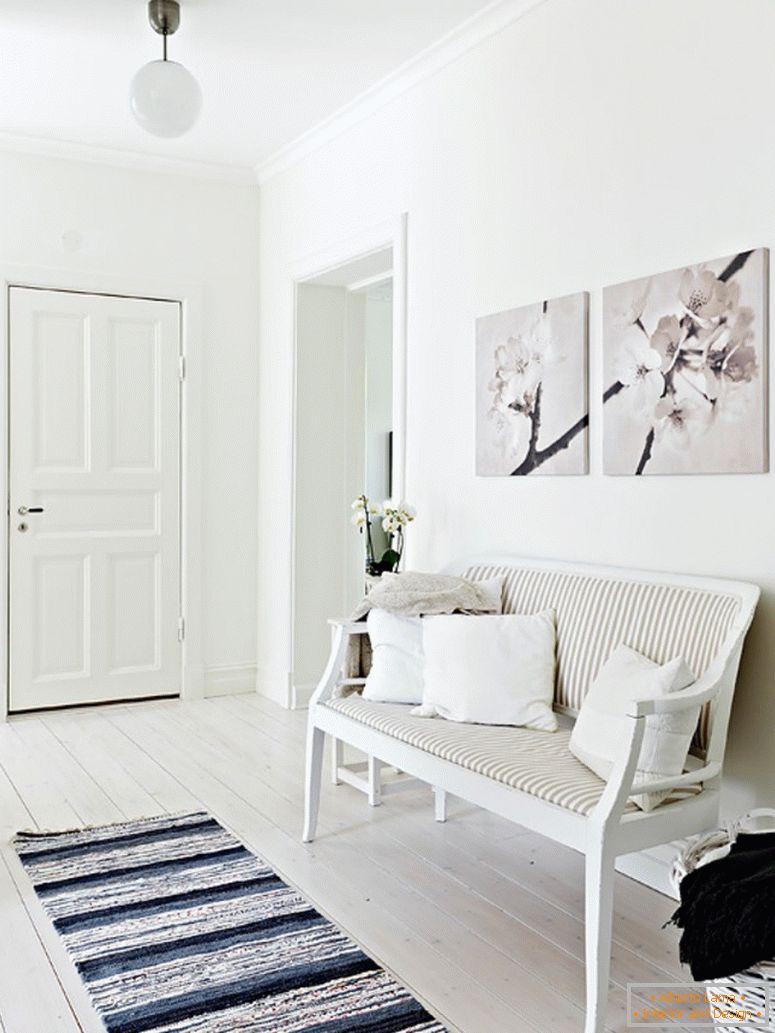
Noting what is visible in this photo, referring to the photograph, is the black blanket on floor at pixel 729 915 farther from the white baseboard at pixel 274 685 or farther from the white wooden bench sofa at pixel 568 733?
the white baseboard at pixel 274 685

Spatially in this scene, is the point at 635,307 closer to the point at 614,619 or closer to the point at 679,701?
the point at 614,619

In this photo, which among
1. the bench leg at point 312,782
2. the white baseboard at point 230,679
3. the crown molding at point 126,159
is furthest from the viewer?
the white baseboard at point 230,679

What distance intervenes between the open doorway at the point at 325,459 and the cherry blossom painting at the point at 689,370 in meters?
2.05

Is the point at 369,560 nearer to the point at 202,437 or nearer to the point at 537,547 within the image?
the point at 537,547

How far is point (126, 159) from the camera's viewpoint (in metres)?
4.67

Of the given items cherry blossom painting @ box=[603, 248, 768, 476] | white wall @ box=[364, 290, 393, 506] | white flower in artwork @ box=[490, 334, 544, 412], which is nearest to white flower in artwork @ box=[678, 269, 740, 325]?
cherry blossom painting @ box=[603, 248, 768, 476]

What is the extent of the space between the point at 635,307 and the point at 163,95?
169 centimetres

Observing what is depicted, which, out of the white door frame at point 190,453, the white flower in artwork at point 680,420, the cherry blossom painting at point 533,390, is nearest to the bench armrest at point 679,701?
the white flower in artwork at point 680,420

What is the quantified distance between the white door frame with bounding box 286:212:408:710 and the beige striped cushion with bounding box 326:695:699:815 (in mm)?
1315

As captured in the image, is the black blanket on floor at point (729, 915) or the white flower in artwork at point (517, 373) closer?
the black blanket on floor at point (729, 915)

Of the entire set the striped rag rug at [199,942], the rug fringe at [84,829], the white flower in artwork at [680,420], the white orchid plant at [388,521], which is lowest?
the striped rag rug at [199,942]

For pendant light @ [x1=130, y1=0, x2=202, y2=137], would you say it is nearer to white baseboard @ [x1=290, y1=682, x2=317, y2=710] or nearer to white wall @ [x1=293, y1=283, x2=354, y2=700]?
white wall @ [x1=293, y1=283, x2=354, y2=700]

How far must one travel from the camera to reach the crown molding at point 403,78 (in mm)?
3270

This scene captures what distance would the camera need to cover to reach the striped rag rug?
202cm
